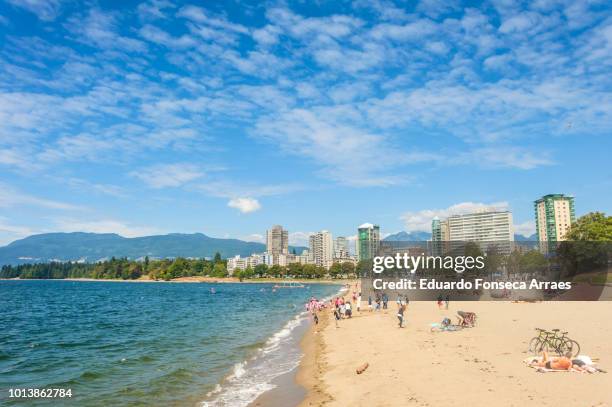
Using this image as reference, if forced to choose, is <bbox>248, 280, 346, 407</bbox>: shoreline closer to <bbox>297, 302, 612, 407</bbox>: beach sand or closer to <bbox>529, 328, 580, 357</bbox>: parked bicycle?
<bbox>297, 302, 612, 407</bbox>: beach sand

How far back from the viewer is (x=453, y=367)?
1695 centimetres

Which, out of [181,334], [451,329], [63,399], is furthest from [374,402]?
[181,334]

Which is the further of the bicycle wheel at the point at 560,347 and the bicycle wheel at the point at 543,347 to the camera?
the bicycle wheel at the point at 543,347

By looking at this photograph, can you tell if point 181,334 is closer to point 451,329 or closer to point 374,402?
point 451,329

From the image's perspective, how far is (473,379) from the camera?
1484 centimetres

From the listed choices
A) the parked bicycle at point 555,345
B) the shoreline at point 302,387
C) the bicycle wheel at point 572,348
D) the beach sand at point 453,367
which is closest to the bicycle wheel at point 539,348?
the parked bicycle at point 555,345

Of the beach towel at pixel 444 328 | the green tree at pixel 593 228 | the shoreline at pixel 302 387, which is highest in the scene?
the green tree at pixel 593 228

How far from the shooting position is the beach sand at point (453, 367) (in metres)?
12.9

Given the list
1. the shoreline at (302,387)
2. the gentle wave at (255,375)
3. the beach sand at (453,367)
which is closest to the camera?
the beach sand at (453,367)

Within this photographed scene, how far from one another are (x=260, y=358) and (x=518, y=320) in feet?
59.7

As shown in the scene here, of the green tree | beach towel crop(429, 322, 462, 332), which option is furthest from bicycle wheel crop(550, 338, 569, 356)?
the green tree

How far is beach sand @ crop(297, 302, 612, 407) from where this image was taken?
12883 mm

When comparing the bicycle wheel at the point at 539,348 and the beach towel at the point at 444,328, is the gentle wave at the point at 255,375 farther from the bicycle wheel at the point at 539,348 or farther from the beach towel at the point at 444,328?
the bicycle wheel at the point at 539,348

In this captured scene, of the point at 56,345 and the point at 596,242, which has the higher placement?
the point at 596,242
